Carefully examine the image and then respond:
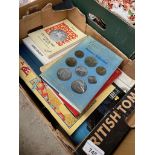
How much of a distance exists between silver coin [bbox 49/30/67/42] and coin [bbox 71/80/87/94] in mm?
261

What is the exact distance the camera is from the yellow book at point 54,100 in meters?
0.95

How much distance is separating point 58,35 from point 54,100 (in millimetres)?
338

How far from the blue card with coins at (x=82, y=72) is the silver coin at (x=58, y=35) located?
0.10m

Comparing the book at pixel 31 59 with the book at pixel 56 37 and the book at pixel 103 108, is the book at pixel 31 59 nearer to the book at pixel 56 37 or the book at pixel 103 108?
the book at pixel 56 37

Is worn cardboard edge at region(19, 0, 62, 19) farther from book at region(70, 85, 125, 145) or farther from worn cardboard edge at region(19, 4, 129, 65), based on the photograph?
book at region(70, 85, 125, 145)

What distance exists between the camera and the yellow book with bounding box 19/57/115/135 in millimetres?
945

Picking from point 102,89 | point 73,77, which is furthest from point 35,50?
point 102,89

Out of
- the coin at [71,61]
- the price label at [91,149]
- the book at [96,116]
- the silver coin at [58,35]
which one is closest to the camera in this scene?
the price label at [91,149]

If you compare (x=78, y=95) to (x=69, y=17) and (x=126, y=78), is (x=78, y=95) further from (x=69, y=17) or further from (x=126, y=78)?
(x=69, y=17)

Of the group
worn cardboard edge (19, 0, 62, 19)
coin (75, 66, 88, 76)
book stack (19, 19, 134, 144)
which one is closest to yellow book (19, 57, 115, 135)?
book stack (19, 19, 134, 144)

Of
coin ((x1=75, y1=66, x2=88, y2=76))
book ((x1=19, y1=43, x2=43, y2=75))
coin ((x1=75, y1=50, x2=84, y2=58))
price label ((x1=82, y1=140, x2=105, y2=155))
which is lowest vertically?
price label ((x1=82, y1=140, x2=105, y2=155))

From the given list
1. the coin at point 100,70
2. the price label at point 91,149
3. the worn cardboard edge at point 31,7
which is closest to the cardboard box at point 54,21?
the worn cardboard edge at point 31,7

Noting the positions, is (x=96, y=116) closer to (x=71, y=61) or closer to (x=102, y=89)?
(x=102, y=89)
